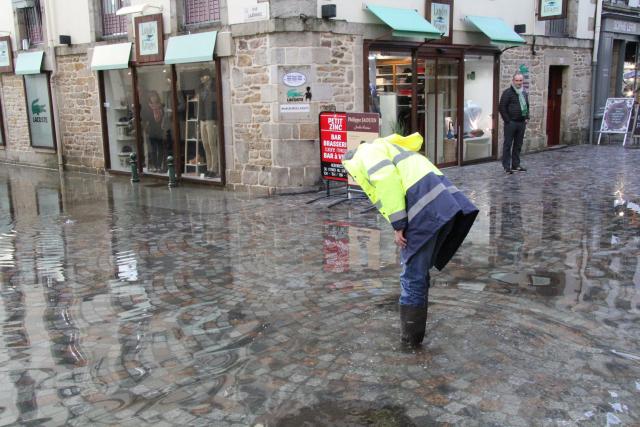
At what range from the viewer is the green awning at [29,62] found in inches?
631

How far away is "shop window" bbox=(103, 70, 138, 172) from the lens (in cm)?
1434

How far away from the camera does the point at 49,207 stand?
1104cm

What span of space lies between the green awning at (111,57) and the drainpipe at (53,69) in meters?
1.82

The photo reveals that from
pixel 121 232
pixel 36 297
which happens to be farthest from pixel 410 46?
pixel 36 297

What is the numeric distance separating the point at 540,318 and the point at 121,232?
585cm

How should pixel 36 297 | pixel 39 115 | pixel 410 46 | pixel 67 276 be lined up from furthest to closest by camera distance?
pixel 39 115
pixel 410 46
pixel 67 276
pixel 36 297

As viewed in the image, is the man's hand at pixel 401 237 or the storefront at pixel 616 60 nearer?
the man's hand at pixel 401 237

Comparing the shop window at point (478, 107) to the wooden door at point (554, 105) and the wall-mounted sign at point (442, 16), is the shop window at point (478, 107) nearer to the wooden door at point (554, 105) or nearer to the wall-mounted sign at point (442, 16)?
the wall-mounted sign at point (442, 16)

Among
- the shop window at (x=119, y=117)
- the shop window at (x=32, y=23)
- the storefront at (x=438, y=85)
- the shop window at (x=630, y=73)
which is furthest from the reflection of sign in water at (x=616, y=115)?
the shop window at (x=32, y=23)

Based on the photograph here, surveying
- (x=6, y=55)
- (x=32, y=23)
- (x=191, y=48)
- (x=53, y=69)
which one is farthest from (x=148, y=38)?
(x=6, y=55)

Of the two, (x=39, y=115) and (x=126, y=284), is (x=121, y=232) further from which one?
(x=39, y=115)

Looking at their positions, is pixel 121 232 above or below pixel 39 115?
below

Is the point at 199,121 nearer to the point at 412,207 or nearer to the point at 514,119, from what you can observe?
the point at 514,119

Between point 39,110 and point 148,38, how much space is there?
18.5 ft
